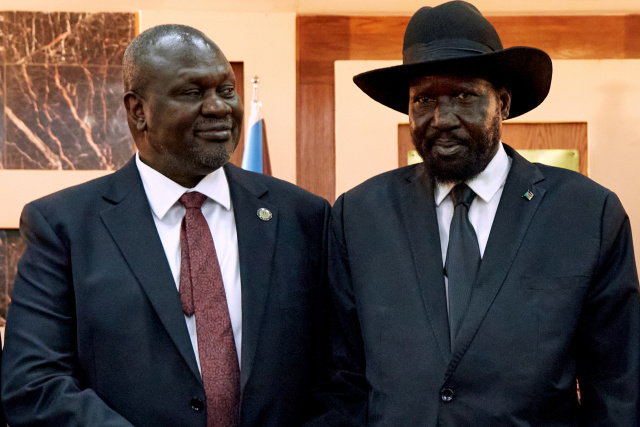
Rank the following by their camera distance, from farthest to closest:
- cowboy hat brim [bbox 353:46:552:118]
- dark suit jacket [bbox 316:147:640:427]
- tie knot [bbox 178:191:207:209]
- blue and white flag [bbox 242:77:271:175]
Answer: blue and white flag [bbox 242:77:271:175]
tie knot [bbox 178:191:207:209]
cowboy hat brim [bbox 353:46:552:118]
dark suit jacket [bbox 316:147:640:427]

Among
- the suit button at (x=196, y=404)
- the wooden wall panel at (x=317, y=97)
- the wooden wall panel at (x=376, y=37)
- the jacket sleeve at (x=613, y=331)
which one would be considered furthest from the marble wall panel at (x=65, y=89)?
the jacket sleeve at (x=613, y=331)

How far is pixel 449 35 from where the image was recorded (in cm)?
181

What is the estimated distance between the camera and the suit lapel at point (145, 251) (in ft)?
5.62

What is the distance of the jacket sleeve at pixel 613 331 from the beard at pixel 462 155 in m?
0.31

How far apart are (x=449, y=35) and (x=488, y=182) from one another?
379 millimetres

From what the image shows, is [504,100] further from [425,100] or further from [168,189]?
[168,189]

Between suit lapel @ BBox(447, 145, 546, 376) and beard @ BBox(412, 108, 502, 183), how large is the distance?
0.29 feet

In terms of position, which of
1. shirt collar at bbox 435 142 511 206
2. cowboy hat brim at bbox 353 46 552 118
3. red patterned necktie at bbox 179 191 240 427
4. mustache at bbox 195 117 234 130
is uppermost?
cowboy hat brim at bbox 353 46 552 118

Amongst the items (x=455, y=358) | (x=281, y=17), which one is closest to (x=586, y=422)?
(x=455, y=358)

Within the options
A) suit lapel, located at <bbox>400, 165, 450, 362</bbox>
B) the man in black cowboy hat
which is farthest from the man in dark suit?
suit lapel, located at <bbox>400, 165, 450, 362</bbox>

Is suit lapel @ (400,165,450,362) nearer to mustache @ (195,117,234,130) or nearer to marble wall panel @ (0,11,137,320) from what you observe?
mustache @ (195,117,234,130)

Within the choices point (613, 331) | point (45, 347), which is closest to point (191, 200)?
point (45, 347)

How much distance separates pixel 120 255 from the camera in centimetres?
178

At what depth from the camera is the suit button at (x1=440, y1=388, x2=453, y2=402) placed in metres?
1.64
